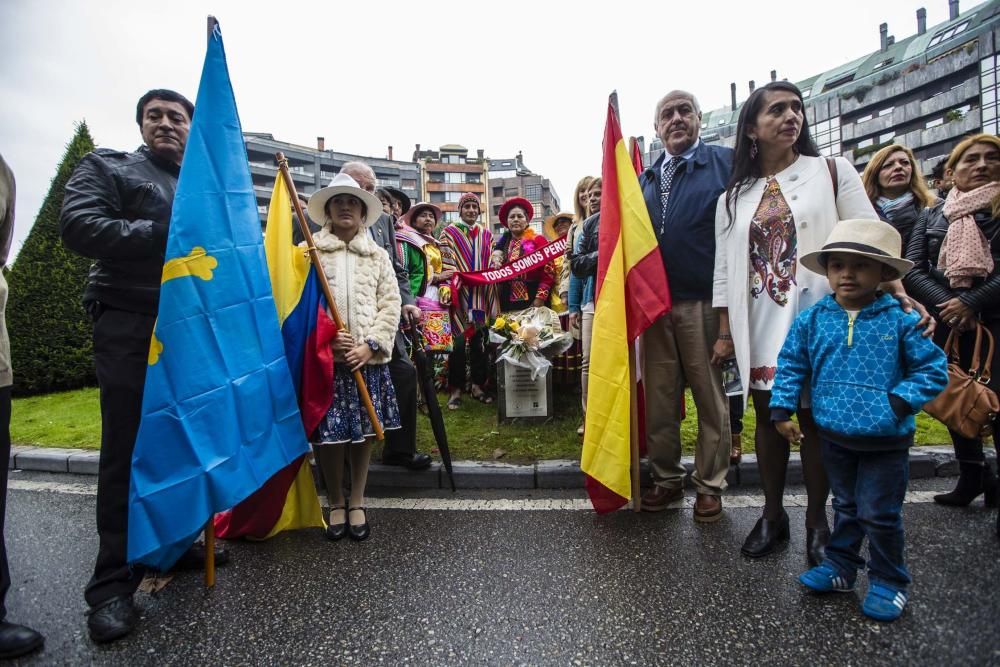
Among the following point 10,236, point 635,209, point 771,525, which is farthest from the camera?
point 635,209

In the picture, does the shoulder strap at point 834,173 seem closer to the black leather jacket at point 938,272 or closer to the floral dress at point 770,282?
the floral dress at point 770,282

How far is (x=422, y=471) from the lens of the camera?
150 inches

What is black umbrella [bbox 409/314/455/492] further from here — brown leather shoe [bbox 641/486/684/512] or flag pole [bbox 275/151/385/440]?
brown leather shoe [bbox 641/486/684/512]

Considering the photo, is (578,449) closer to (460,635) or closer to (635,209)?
(635,209)

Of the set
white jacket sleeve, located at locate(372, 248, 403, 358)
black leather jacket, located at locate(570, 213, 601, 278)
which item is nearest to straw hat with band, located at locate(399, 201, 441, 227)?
black leather jacket, located at locate(570, 213, 601, 278)

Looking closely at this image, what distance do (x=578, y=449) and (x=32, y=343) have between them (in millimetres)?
8454

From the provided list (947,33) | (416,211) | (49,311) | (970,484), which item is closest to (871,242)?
(970,484)

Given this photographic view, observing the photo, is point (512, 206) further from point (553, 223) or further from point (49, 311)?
point (49, 311)

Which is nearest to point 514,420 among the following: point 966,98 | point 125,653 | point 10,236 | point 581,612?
point 581,612

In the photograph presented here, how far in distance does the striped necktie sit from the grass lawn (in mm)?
1893

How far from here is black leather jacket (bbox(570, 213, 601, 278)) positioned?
4.28 metres

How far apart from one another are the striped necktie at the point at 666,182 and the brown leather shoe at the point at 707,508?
64.4 inches

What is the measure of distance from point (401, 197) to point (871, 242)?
4.87m

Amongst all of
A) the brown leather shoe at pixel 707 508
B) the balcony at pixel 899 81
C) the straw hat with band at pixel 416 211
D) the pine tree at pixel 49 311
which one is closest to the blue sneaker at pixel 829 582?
the brown leather shoe at pixel 707 508
